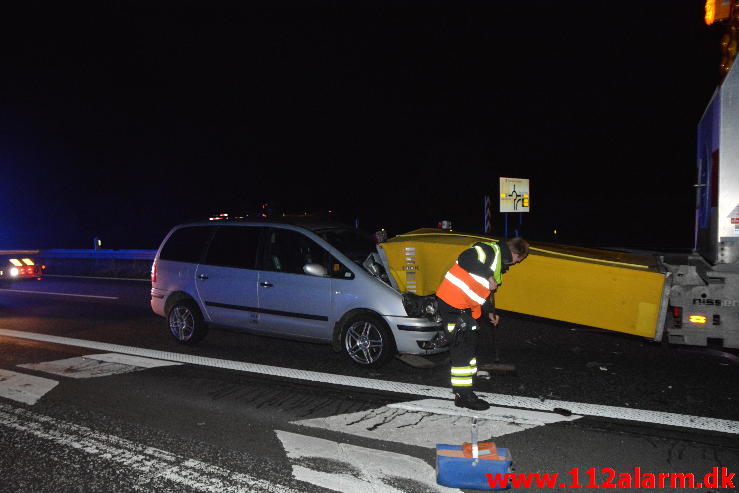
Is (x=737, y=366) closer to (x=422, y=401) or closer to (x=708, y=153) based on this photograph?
(x=708, y=153)

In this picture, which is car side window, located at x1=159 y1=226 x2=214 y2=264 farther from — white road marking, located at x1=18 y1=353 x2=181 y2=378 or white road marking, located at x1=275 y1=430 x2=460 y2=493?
white road marking, located at x1=275 y1=430 x2=460 y2=493

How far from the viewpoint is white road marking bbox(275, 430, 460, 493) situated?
12.1 feet

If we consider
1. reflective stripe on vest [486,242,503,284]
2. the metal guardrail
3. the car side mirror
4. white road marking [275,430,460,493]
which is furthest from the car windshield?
the metal guardrail

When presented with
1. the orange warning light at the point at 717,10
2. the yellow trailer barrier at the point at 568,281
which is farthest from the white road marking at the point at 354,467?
the orange warning light at the point at 717,10

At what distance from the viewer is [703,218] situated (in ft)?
22.4

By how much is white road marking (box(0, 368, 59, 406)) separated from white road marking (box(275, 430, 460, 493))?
112 inches

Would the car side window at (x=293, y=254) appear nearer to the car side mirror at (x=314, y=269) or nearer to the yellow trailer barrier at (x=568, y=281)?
the car side mirror at (x=314, y=269)

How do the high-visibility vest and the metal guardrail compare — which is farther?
the metal guardrail

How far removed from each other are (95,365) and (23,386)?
0.90 m

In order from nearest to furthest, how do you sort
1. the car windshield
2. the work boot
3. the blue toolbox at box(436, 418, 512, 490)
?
the blue toolbox at box(436, 418, 512, 490) → the work boot → the car windshield

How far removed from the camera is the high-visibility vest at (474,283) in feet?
16.5

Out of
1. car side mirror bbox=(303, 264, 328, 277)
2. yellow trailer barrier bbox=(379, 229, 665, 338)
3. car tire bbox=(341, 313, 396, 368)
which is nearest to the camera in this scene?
car tire bbox=(341, 313, 396, 368)

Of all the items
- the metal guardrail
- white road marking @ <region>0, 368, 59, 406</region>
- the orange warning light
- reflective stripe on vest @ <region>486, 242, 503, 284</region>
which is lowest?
white road marking @ <region>0, 368, 59, 406</region>

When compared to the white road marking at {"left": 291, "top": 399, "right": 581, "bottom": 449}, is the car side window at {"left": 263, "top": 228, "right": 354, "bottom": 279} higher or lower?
higher
